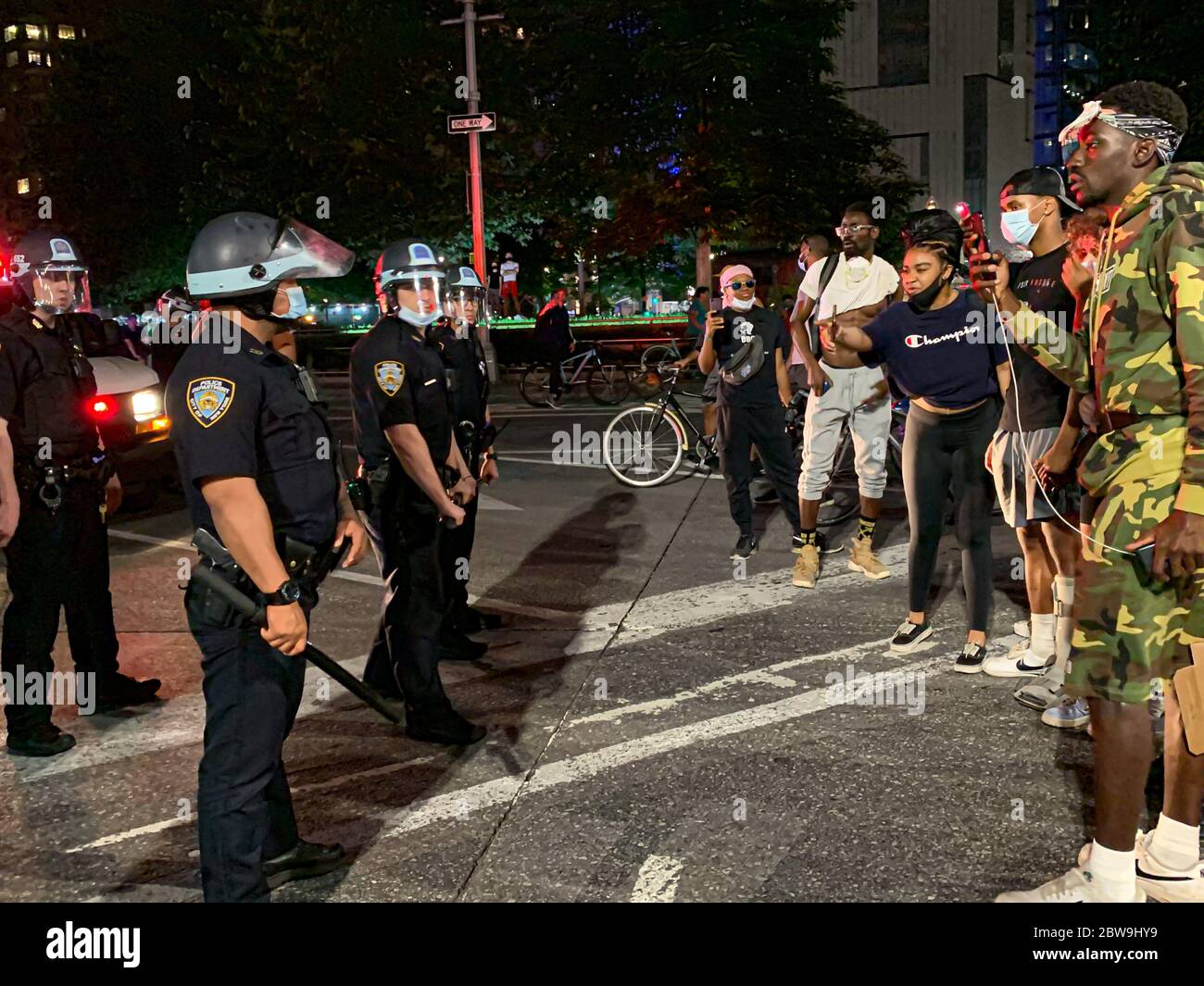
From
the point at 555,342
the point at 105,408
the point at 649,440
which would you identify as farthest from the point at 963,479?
the point at 555,342

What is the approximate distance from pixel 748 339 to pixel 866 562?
5.25 feet

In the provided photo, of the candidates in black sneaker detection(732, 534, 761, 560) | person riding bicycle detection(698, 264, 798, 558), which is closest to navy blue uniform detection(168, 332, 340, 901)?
person riding bicycle detection(698, 264, 798, 558)

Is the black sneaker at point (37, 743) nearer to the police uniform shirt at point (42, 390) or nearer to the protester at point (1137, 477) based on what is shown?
the police uniform shirt at point (42, 390)

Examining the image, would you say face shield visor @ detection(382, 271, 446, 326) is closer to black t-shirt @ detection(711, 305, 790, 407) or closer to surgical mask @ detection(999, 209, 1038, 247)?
surgical mask @ detection(999, 209, 1038, 247)

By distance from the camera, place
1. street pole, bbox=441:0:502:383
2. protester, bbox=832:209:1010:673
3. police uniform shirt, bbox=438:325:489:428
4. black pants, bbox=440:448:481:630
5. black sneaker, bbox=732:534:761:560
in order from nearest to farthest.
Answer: protester, bbox=832:209:1010:673 → black pants, bbox=440:448:481:630 → police uniform shirt, bbox=438:325:489:428 → black sneaker, bbox=732:534:761:560 → street pole, bbox=441:0:502:383

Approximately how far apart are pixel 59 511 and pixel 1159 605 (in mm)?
4095

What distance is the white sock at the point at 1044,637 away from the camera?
537 centimetres

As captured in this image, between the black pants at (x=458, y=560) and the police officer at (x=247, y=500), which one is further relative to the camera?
the black pants at (x=458, y=560)

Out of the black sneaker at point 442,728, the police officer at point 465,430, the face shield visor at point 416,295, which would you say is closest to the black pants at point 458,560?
the police officer at point 465,430

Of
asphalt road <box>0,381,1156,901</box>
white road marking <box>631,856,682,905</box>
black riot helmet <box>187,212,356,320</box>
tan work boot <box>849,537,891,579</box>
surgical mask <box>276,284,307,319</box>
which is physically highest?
black riot helmet <box>187,212,356,320</box>

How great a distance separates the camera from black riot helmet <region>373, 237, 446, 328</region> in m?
4.87

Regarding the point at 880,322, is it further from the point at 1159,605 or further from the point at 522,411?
the point at 522,411

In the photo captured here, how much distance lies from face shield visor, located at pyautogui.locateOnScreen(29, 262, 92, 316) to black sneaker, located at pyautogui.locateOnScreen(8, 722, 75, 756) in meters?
1.71

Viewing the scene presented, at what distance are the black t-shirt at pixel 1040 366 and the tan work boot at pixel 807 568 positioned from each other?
7.11 ft
